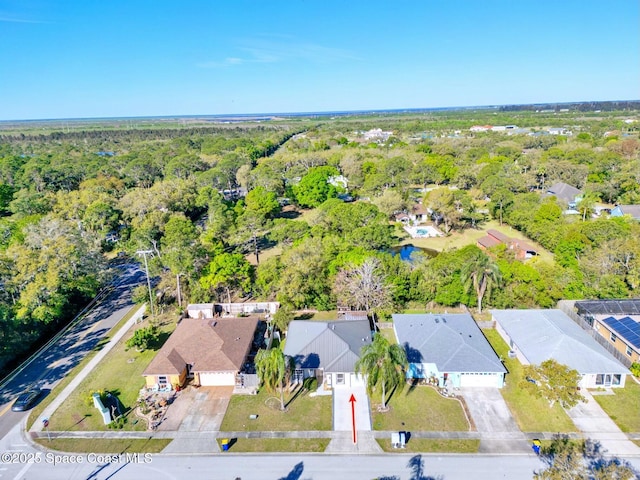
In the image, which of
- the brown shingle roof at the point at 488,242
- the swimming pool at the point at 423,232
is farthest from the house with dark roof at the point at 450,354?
the swimming pool at the point at 423,232

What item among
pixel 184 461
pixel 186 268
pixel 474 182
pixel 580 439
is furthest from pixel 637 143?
pixel 184 461

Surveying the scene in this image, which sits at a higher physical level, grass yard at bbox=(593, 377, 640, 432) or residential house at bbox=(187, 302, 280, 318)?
residential house at bbox=(187, 302, 280, 318)

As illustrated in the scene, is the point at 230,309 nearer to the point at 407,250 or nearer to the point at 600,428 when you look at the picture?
the point at 407,250

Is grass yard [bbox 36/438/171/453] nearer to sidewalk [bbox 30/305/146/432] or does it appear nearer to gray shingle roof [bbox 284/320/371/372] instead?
sidewalk [bbox 30/305/146/432]

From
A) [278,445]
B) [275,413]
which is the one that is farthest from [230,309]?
[278,445]

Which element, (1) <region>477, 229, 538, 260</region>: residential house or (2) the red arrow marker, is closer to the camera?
(2) the red arrow marker

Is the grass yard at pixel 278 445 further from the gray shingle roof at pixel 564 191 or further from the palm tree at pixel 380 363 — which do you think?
the gray shingle roof at pixel 564 191

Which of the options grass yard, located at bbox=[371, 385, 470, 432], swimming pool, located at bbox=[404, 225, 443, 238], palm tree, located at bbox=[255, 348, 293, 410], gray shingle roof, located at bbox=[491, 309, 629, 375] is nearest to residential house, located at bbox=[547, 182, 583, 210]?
swimming pool, located at bbox=[404, 225, 443, 238]

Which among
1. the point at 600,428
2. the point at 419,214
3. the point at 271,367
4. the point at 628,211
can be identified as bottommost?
the point at 600,428
